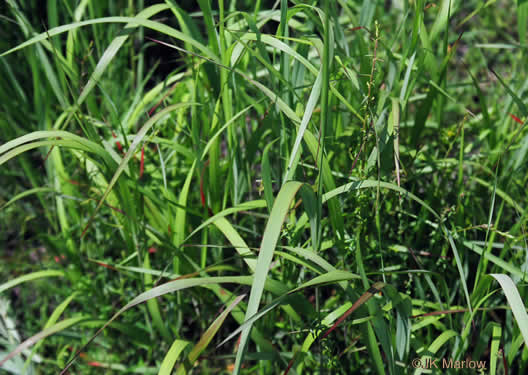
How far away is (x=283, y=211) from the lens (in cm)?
80

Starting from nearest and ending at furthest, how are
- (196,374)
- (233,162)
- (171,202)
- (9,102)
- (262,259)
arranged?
(262,259)
(171,202)
(233,162)
(196,374)
(9,102)

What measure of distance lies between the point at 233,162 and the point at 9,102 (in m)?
0.86

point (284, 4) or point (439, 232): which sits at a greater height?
point (284, 4)

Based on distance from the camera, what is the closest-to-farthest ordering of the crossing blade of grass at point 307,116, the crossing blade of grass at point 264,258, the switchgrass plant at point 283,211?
1. the crossing blade of grass at point 264,258
2. the crossing blade of grass at point 307,116
3. the switchgrass plant at point 283,211

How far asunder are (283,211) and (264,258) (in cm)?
9

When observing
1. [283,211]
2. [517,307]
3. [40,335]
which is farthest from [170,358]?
[517,307]

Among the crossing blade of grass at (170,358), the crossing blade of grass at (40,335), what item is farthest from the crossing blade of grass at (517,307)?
the crossing blade of grass at (40,335)

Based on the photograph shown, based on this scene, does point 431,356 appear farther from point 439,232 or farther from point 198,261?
point 198,261

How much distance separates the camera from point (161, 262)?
145cm

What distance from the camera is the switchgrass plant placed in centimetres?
100

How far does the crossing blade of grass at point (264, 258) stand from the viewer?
2.51ft

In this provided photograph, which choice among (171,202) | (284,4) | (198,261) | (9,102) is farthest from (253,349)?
(9,102)

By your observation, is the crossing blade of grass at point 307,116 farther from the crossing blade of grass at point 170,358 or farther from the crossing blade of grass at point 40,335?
the crossing blade of grass at point 40,335

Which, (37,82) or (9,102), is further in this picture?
(9,102)
